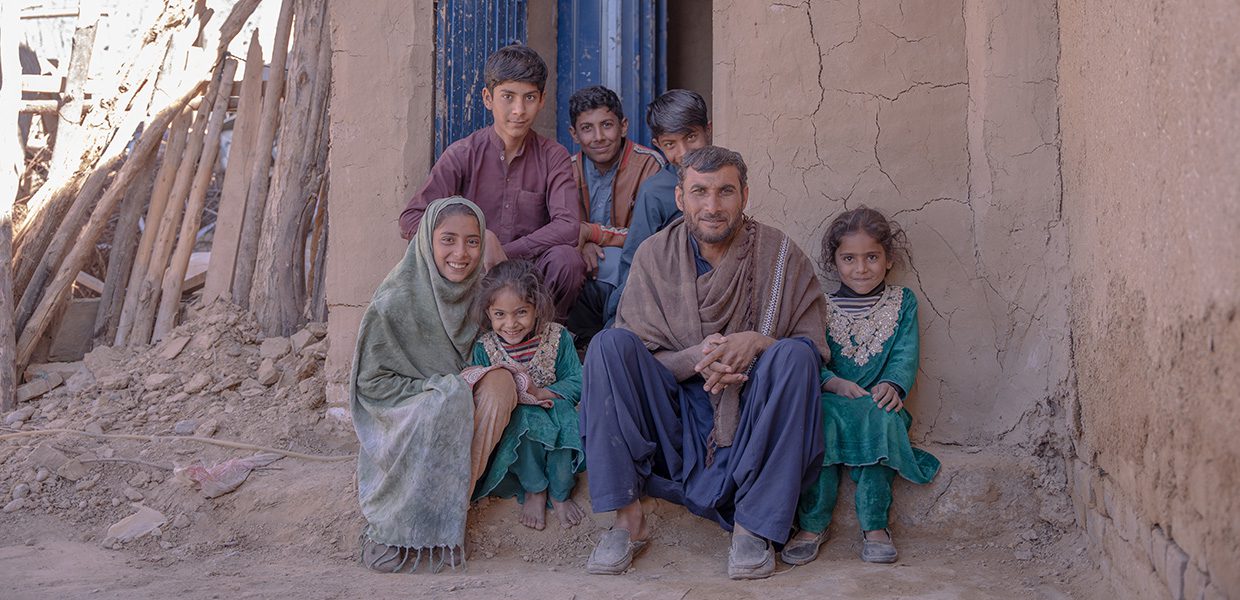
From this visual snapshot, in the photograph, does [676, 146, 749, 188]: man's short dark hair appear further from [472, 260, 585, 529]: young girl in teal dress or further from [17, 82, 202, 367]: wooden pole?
[17, 82, 202, 367]: wooden pole

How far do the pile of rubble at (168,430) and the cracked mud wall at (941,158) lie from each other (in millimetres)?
2090

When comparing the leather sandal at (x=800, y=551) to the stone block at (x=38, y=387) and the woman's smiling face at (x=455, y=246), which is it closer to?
the woman's smiling face at (x=455, y=246)

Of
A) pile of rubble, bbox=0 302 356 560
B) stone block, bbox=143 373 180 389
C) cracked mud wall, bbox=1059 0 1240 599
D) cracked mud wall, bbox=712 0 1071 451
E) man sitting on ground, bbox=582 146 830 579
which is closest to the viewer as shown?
cracked mud wall, bbox=1059 0 1240 599

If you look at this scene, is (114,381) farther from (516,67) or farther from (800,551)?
(800,551)

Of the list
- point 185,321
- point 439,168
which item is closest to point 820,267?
point 439,168

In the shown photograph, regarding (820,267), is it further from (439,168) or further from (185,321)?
(185,321)

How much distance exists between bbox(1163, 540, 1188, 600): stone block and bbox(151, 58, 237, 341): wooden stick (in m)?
5.00

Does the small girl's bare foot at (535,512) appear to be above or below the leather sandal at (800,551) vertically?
above

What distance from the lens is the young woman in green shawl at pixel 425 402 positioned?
11.9 feet

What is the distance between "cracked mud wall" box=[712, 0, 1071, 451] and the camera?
387 centimetres

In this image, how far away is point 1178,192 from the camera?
2471mm

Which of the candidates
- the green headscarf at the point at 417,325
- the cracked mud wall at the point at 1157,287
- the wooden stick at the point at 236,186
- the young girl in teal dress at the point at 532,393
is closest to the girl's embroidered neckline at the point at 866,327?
the cracked mud wall at the point at 1157,287

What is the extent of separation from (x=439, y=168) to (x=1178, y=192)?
9.45 ft

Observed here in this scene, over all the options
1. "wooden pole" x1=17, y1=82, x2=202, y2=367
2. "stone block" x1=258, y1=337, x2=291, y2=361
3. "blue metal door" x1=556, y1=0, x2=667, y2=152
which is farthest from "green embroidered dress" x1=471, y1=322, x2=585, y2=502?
"wooden pole" x1=17, y1=82, x2=202, y2=367
